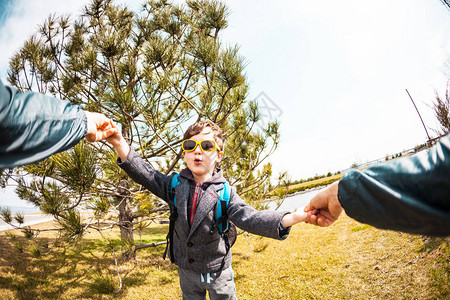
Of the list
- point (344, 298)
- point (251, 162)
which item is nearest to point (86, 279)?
point (251, 162)

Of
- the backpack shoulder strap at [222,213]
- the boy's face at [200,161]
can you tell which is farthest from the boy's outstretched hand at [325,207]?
the boy's face at [200,161]

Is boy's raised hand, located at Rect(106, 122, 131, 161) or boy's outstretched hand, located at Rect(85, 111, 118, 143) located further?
boy's raised hand, located at Rect(106, 122, 131, 161)


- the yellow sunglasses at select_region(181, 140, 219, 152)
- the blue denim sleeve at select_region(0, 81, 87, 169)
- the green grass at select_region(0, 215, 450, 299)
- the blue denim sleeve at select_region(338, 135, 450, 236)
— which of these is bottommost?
the green grass at select_region(0, 215, 450, 299)

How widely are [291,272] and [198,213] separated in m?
2.95

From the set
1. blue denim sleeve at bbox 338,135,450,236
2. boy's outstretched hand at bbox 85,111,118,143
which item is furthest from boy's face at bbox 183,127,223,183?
blue denim sleeve at bbox 338,135,450,236

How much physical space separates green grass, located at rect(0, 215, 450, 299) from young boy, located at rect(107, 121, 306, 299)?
5.81 ft

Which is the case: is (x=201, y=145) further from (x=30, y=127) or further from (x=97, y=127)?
(x=30, y=127)

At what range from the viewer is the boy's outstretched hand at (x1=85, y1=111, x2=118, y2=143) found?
103 centimetres

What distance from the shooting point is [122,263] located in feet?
15.1

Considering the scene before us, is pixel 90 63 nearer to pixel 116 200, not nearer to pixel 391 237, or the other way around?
pixel 116 200

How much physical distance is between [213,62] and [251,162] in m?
2.19

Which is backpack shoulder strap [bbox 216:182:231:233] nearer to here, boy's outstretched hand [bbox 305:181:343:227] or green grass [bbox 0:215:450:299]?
boy's outstretched hand [bbox 305:181:343:227]

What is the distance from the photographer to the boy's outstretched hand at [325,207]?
867mm

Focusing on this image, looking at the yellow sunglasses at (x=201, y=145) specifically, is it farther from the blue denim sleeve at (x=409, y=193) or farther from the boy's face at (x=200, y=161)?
the blue denim sleeve at (x=409, y=193)
